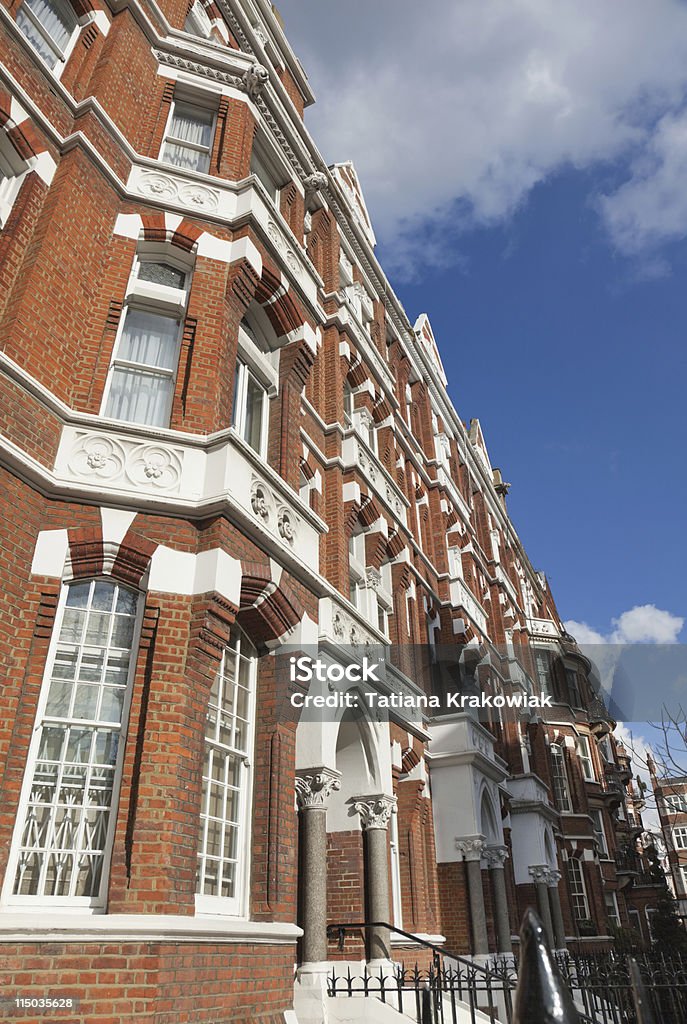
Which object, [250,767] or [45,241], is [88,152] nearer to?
[45,241]

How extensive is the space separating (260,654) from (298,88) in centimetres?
1497

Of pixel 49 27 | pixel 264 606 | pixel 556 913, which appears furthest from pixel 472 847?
pixel 49 27

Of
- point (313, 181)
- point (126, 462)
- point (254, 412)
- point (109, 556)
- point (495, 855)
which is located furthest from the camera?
point (495, 855)

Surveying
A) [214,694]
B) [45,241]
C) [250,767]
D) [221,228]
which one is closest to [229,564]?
[214,694]

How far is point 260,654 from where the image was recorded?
9.21 m

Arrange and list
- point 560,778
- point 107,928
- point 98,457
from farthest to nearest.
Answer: point 560,778 < point 98,457 < point 107,928

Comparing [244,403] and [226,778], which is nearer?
[226,778]

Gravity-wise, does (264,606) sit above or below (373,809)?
above

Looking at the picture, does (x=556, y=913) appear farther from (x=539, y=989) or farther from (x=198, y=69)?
(x=198, y=69)

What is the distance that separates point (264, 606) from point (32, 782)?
322 centimetres

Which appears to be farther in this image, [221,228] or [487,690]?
[487,690]

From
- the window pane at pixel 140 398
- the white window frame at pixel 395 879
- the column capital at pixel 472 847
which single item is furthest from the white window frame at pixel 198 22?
the column capital at pixel 472 847

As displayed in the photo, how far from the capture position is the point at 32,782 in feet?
21.8

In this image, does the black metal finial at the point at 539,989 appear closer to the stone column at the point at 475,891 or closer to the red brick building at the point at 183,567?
the red brick building at the point at 183,567
